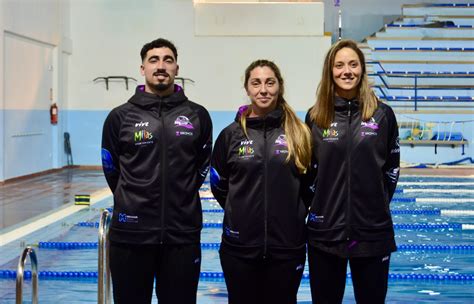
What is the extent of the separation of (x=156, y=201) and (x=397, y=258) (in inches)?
150

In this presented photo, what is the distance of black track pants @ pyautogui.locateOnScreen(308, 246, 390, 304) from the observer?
9.46 feet

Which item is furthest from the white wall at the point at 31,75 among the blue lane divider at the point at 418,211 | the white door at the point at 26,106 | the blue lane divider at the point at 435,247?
the blue lane divider at the point at 435,247

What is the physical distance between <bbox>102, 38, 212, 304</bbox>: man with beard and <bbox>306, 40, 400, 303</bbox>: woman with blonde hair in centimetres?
53

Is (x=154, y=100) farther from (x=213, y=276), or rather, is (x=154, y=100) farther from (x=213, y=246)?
(x=213, y=246)

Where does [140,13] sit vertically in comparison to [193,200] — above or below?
above

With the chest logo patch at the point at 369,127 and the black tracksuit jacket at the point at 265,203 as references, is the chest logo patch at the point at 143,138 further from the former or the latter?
the chest logo patch at the point at 369,127

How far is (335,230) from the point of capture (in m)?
2.88

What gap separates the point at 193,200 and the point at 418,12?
50.9ft

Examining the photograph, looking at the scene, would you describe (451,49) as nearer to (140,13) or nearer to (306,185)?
(140,13)

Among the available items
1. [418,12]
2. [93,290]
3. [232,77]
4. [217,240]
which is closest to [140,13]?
[232,77]

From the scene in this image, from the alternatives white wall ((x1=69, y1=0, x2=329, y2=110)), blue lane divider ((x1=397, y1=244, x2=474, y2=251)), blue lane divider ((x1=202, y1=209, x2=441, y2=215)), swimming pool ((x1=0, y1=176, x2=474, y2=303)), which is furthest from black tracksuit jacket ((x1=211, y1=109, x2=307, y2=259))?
white wall ((x1=69, y1=0, x2=329, y2=110))

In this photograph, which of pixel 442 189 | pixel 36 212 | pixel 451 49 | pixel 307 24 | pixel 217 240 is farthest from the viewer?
pixel 451 49

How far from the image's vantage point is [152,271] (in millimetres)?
2957

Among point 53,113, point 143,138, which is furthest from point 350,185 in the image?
point 53,113
